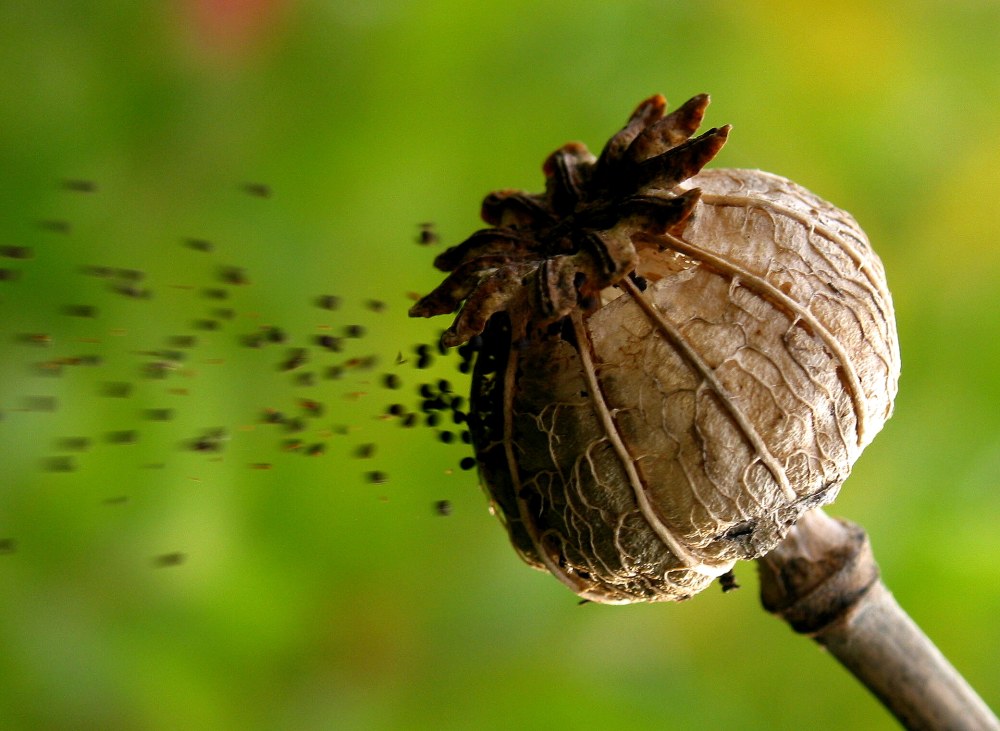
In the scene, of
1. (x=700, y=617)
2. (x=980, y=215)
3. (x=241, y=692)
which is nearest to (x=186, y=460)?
(x=241, y=692)

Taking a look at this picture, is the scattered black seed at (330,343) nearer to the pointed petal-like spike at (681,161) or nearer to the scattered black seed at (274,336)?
the scattered black seed at (274,336)

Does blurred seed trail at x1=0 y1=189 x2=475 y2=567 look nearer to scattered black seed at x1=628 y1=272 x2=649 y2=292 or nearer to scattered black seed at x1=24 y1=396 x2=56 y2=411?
scattered black seed at x1=24 y1=396 x2=56 y2=411

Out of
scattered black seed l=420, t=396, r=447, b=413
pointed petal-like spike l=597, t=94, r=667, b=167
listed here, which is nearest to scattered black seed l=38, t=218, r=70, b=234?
scattered black seed l=420, t=396, r=447, b=413

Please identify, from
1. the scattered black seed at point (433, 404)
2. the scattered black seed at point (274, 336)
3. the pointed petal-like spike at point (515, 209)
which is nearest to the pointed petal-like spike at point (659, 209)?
the pointed petal-like spike at point (515, 209)

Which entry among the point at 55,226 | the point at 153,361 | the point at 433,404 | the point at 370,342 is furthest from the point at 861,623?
the point at 153,361

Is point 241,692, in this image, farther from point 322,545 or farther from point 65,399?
point 65,399

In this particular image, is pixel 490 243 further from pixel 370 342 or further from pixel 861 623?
pixel 370 342
